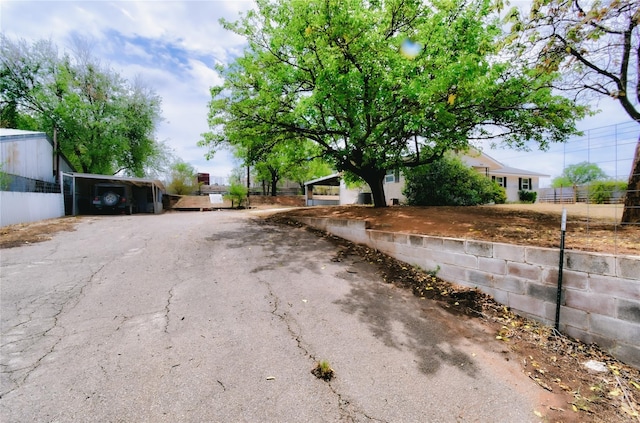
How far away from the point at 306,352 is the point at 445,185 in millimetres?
10680

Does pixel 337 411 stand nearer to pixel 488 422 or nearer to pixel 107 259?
pixel 488 422

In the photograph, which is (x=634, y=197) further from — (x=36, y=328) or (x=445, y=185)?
(x=36, y=328)

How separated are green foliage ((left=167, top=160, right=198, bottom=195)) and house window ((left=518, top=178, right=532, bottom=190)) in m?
30.0

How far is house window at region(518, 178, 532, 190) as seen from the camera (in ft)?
73.8

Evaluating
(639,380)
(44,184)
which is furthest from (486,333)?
(44,184)

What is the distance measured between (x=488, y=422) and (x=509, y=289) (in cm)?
217

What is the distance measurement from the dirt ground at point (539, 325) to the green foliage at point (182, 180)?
21633 millimetres

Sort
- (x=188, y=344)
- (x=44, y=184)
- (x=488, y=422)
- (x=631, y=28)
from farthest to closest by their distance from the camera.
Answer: (x=44, y=184) → (x=631, y=28) → (x=188, y=344) → (x=488, y=422)

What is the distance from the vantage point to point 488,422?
7.23ft

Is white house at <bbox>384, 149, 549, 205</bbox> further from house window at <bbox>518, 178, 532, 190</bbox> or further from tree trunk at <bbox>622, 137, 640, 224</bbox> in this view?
tree trunk at <bbox>622, 137, 640, 224</bbox>

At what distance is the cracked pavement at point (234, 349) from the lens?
2.23 metres

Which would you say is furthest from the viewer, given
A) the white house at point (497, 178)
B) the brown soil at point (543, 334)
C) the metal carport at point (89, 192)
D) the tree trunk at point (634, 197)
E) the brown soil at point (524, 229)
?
the white house at point (497, 178)

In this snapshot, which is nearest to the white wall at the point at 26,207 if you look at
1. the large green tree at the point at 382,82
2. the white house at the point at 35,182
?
the white house at the point at 35,182

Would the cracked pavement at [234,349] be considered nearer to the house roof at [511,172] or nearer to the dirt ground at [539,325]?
the dirt ground at [539,325]
